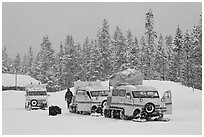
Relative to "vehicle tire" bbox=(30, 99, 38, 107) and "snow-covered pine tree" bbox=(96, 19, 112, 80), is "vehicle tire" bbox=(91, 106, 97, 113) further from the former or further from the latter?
"snow-covered pine tree" bbox=(96, 19, 112, 80)

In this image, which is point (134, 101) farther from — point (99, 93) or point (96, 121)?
point (99, 93)

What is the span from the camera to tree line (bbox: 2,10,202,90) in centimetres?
6700

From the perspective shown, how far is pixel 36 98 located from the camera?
116ft

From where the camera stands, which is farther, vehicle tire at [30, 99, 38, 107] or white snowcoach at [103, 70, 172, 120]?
vehicle tire at [30, 99, 38, 107]

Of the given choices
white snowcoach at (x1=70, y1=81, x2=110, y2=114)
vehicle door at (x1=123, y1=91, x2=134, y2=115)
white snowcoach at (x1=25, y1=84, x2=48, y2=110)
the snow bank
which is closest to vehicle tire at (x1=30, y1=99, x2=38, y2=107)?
white snowcoach at (x1=25, y1=84, x2=48, y2=110)

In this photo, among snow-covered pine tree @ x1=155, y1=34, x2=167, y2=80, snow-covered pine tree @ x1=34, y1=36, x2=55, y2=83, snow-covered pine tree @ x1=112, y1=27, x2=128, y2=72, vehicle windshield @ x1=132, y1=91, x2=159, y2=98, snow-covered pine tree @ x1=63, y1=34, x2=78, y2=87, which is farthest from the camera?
snow-covered pine tree @ x1=34, y1=36, x2=55, y2=83

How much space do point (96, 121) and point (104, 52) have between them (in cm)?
5215

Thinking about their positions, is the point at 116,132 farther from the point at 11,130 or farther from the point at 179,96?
the point at 179,96

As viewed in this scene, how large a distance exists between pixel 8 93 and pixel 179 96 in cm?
2904

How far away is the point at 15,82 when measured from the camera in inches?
3452

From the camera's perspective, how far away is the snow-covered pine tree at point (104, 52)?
7412 cm

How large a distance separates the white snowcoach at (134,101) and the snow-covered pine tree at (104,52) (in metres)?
48.7

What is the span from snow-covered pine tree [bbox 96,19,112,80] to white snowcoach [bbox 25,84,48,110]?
38.2 m

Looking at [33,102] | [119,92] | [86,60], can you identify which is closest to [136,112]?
[119,92]
